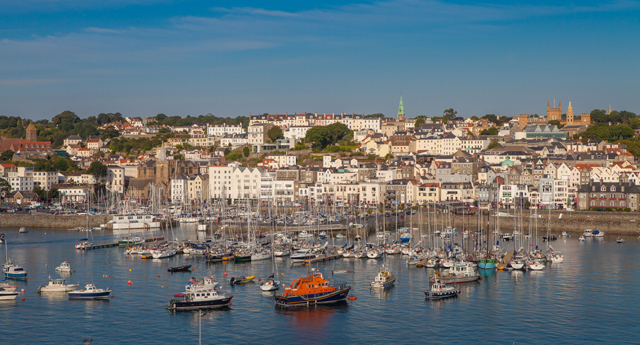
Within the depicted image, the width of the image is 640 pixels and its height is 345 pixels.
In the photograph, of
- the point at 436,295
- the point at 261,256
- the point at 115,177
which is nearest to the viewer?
the point at 436,295

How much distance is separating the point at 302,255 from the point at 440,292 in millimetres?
9013

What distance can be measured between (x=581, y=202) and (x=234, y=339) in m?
33.9

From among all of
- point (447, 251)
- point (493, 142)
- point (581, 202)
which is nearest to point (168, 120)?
point (493, 142)

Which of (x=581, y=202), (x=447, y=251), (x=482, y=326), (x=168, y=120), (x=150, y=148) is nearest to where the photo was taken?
(x=482, y=326)

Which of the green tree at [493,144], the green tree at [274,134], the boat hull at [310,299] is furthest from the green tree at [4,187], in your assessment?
the boat hull at [310,299]

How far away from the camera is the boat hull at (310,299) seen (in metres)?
23.0

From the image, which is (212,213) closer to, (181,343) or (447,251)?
(447,251)

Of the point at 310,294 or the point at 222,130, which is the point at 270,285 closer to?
the point at 310,294

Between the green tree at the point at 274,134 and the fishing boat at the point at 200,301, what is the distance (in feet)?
187

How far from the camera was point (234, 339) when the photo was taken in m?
19.7

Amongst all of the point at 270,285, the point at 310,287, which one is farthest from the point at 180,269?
the point at 310,287

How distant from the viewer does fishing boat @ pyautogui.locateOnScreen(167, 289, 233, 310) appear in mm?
22844

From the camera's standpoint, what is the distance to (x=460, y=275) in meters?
27.3

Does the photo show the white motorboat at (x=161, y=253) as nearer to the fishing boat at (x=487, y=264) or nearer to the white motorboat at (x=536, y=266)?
the fishing boat at (x=487, y=264)
